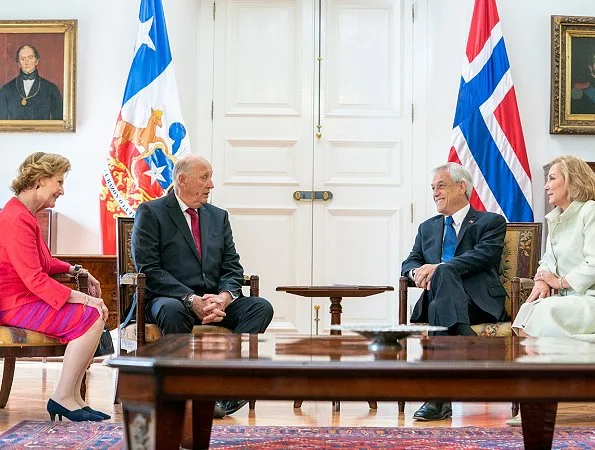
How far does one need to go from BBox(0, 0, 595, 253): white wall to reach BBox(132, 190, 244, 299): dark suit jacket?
79.2 inches

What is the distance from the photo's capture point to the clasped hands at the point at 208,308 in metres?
4.42

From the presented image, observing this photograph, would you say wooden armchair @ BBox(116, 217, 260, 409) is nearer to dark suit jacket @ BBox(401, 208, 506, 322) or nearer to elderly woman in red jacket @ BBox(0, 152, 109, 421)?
elderly woman in red jacket @ BBox(0, 152, 109, 421)

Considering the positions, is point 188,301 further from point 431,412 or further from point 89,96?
point 89,96

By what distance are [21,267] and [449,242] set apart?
2.18 metres

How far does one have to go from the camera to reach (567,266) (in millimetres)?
4469

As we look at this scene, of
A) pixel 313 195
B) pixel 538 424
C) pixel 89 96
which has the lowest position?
pixel 538 424

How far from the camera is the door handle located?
21.9 ft

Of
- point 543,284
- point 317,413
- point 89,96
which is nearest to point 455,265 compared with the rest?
point 543,284

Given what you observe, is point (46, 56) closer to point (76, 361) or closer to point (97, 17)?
point (97, 17)

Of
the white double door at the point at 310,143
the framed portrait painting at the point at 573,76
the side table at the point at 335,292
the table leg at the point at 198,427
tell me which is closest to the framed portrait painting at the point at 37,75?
the white double door at the point at 310,143

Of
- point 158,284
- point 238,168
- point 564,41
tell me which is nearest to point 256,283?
point 158,284

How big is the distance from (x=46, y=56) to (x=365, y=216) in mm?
2555

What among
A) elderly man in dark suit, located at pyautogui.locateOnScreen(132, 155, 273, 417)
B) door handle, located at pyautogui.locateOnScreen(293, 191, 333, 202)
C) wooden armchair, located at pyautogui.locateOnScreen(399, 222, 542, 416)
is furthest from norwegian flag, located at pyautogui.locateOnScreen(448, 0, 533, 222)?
elderly man in dark suit, located at pyautogui.locateOnScreen(132, 155, 273, 417)

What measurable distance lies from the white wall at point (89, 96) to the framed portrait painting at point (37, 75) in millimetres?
70
